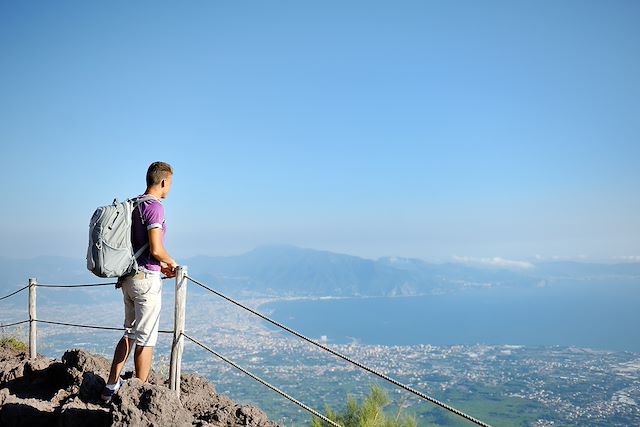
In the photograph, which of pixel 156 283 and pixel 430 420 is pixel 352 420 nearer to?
pixel 156 283

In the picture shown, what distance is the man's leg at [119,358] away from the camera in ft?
10.8

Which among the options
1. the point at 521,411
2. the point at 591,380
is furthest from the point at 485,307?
the point at 521,411

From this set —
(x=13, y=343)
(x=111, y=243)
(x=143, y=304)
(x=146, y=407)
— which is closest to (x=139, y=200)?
(x=111, y=243)

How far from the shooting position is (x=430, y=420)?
27.7 metres

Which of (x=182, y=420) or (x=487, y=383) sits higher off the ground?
(x=182, y=420)

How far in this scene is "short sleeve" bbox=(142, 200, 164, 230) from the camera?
3264 millimetres

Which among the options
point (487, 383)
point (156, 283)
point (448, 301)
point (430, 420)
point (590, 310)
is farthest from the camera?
point (448, 301)

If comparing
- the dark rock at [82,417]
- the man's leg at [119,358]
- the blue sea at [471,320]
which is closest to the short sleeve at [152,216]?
the man's leg at [119,358]

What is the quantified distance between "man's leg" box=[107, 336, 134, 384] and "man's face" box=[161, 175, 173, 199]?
1158 mm

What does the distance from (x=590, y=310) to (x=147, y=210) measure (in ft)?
598

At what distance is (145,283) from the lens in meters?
3.34

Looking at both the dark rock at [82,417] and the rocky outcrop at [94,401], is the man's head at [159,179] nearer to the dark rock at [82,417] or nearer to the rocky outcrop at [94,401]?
the rocky outcrop at [94,401]

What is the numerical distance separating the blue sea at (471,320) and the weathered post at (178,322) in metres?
92.9

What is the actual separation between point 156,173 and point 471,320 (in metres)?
151
